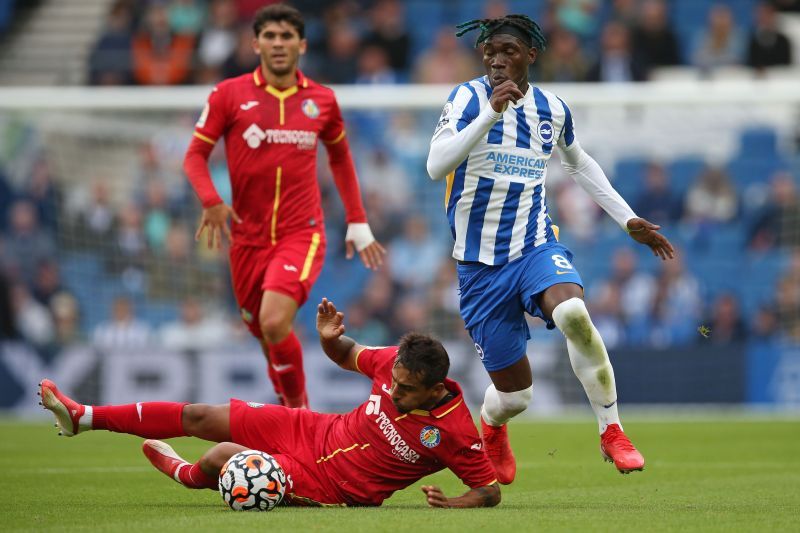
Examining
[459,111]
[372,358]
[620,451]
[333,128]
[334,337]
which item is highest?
[459,111]

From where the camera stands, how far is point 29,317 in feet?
57.7

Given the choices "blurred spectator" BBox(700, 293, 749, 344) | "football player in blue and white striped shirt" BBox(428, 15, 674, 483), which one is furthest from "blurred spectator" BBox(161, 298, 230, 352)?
"football player in blue and white striped shirt" BBox(428, 15, 674, 483)

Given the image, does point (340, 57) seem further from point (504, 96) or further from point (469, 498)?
point (469, 498)

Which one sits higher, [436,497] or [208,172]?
[208,172]

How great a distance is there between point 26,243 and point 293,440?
1162cm

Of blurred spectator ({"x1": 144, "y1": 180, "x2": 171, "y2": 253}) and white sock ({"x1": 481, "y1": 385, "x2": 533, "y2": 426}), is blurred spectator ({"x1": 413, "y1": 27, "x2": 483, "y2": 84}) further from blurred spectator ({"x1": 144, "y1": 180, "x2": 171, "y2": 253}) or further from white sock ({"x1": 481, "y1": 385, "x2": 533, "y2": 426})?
white sock ({"x1": 481, "y1": 385, "x2": 533, "y2": 426})

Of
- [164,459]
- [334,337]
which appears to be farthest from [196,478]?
[334,337]

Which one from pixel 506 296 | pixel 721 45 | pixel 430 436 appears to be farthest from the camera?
pixel 721 45

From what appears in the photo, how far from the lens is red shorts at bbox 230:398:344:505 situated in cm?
711

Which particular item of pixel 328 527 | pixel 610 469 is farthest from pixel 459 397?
pixel 610 469

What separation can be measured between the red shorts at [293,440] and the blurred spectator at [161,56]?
13090 millimetres

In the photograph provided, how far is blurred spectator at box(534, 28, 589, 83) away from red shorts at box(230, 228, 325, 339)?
9564 millimetres

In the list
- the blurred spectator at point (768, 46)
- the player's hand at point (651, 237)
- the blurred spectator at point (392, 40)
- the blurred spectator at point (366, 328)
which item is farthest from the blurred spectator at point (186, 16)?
the player's hand at point (651, 237)

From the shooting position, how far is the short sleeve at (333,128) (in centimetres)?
1004
